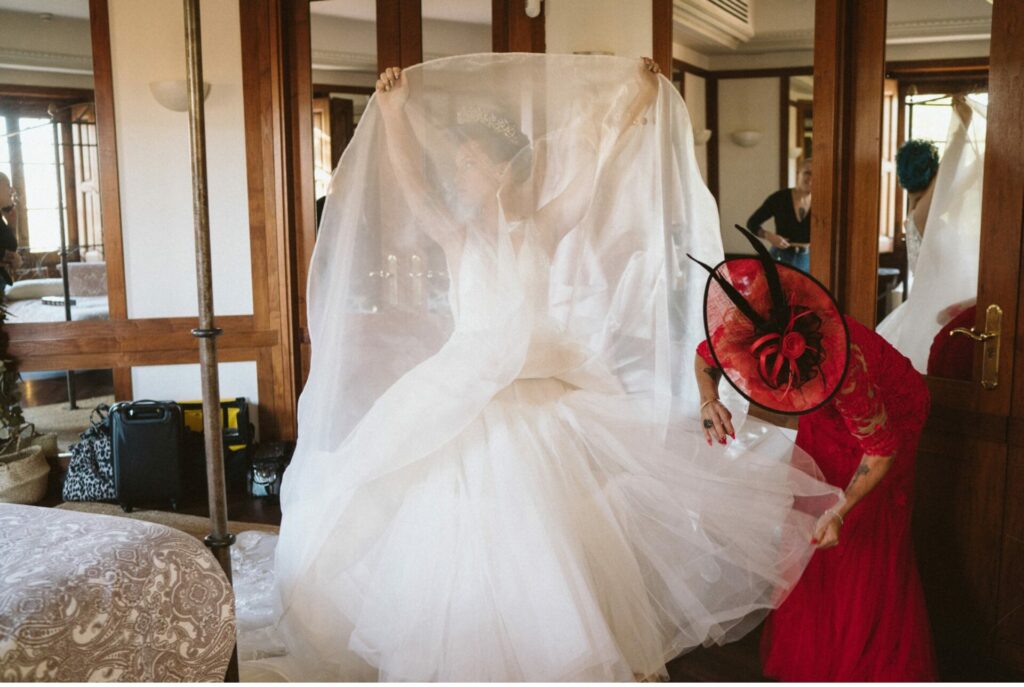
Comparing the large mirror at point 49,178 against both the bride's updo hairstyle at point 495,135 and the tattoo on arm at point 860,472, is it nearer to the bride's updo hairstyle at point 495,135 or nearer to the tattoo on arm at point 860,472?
the bride's updo hairstyle at point 495,135

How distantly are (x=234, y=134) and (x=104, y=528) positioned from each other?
327 centimetres

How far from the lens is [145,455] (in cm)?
443

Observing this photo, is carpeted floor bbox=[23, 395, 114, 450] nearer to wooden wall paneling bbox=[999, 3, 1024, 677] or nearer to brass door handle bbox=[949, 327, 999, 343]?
brass door handle bbox=[949, 327, 999, 343]

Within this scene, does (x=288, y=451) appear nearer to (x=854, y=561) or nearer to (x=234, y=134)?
(x=234, y=134)

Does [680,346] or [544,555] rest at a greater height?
[680,346]

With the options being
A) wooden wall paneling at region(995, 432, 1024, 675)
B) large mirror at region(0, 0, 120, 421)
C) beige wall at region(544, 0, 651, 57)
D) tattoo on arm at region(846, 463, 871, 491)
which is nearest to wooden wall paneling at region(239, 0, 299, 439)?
large mirror at region(0, 0, 120, 421)

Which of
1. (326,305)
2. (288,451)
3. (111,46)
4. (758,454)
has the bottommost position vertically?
(288,451)

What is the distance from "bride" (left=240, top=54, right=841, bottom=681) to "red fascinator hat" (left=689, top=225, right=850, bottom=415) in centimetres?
43

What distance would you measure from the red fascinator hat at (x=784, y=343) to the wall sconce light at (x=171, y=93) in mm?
3420

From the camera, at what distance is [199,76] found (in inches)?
72.5

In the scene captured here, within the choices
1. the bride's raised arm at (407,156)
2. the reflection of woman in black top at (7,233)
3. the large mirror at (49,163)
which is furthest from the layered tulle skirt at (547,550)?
the reflection of woman in black top at (7,233)

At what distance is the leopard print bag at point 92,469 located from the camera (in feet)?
14.9

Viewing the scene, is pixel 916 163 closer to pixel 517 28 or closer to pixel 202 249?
pixel 517 28

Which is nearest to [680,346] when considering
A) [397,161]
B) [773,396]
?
[773,396]
